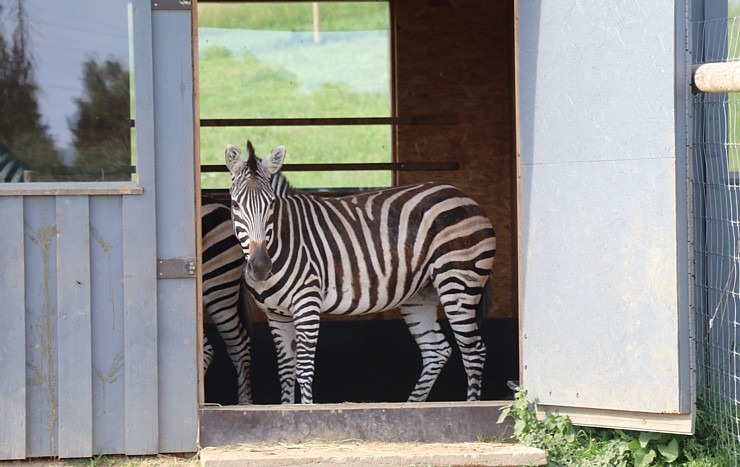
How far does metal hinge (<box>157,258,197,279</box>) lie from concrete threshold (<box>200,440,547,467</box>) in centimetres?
100

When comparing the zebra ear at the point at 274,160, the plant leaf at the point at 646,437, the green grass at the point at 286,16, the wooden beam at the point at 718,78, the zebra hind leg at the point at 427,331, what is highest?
the green grass at the point at 286,16

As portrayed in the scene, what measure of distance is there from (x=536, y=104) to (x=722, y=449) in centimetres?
217

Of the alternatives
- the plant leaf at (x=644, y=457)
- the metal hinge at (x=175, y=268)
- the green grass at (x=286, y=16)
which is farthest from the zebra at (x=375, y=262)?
the green grass at (x=286, y=16)

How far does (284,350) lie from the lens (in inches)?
269

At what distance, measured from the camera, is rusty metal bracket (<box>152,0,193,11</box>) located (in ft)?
17.3

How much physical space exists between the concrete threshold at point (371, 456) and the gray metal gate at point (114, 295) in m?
0.35

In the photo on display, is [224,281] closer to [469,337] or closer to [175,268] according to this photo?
[175,268]

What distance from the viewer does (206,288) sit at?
7008 mm

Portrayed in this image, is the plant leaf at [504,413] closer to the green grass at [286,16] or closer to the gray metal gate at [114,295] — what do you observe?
the gray metal gate at [114,295]

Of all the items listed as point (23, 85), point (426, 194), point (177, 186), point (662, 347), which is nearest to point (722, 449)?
point (662, 347)

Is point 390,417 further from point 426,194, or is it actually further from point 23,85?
point 23,85

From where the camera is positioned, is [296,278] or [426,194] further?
[426,194]

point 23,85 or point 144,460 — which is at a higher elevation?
point 23,85

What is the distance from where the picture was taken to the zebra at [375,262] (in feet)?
21.4
